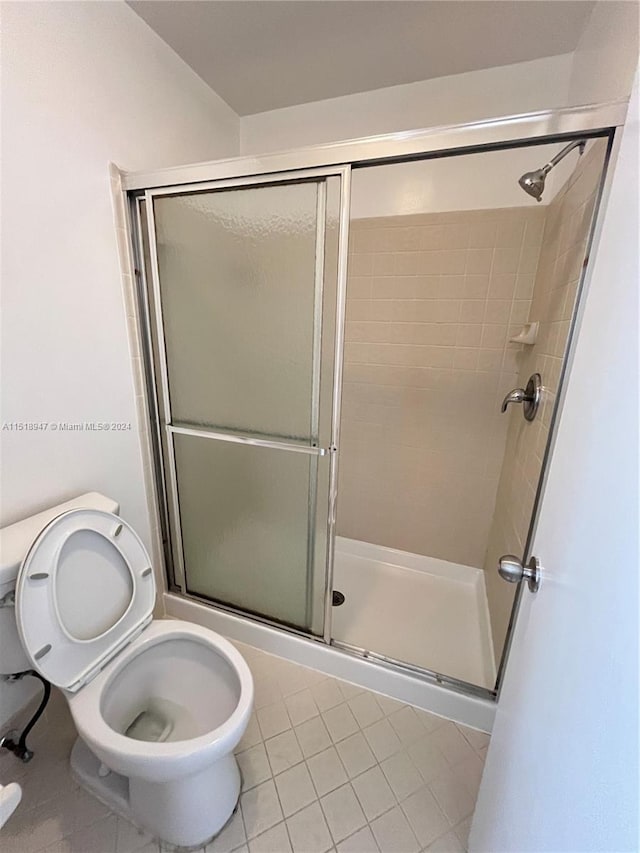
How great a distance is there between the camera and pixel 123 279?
140 centimetres

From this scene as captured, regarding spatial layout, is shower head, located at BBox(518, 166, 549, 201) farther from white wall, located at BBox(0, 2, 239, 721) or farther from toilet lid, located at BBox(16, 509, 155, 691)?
toilet lid, located at BBox(16, 509, 155, 691)

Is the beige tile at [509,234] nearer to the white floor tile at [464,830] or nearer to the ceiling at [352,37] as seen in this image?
the ceiling at [352,37]

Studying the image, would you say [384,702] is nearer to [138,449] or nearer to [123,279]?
[138,449]

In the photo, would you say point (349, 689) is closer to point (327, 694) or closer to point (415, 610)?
point (327, 694)

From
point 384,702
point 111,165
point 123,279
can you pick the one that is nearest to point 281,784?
point 384,702

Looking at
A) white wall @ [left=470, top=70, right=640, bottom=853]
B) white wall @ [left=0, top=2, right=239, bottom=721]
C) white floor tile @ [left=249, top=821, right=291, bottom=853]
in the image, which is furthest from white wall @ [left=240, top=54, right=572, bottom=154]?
white floor tile @ [left=249, top=821, right=291, bottom=853]

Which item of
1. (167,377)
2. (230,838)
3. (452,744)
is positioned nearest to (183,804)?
(230,838)

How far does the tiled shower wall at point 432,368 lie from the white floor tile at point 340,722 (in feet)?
3.23

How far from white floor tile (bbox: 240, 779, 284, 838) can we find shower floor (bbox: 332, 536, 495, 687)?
1.91 feet

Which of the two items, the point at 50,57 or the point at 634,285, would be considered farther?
the point at 50,57

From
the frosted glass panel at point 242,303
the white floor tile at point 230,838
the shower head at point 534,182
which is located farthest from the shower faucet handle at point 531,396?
the white floor tile at point 230,838

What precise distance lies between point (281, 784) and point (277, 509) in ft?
2.80

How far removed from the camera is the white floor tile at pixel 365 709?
136 centimetres

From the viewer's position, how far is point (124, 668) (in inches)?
44.5
